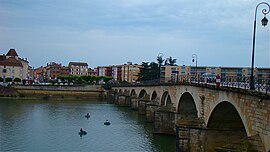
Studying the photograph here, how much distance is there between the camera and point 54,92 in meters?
92.9

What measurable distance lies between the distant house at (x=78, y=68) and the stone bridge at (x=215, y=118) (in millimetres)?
132357

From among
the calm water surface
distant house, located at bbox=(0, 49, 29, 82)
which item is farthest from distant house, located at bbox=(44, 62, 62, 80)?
the calm water surface

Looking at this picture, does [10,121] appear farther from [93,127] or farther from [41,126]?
[93,127]

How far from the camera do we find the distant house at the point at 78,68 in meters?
175

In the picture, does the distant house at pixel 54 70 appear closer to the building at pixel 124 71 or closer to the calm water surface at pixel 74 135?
the building at pixel 124 71

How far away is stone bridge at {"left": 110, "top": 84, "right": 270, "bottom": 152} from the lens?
636 inches

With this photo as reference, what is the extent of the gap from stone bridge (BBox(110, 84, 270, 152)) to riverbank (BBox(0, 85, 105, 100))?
1993 inches

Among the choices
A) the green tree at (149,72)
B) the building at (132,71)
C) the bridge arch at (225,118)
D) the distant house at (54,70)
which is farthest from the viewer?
the distant house at (54,70)

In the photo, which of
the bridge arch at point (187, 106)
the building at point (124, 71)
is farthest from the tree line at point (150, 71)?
the bridge arch at point (187, 106)

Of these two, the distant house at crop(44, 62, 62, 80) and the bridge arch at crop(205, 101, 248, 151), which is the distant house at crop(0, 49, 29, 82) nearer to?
the distant house at crop(44, 62, 62, 80)

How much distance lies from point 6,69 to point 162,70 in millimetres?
51160

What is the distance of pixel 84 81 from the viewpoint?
122 meters

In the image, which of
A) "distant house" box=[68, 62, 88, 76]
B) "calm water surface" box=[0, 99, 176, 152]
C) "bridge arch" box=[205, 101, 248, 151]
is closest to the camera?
"bridge arch" box=[205, 101, 248, 151]

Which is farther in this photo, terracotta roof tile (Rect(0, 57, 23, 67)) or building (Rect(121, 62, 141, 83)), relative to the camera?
building (Rect(121, 62, 141, 83))
